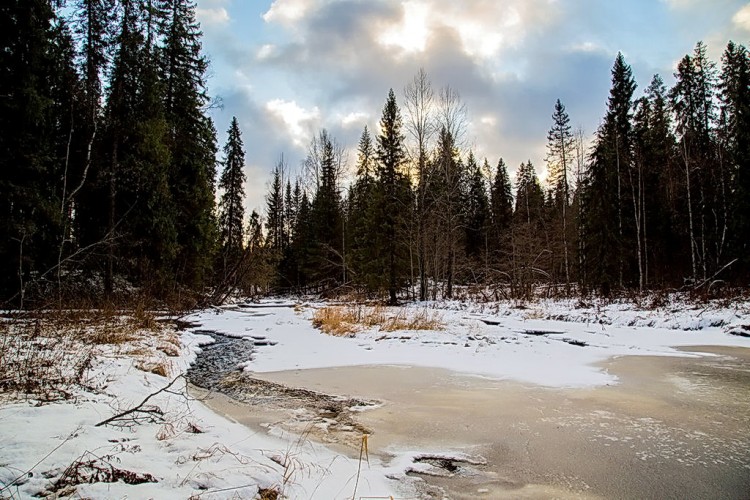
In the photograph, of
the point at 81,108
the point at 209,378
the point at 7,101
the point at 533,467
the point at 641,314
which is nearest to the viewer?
the point at 533,467

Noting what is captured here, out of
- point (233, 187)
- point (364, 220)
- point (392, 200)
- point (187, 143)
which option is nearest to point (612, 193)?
point (392, 200)

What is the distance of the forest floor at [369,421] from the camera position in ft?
8.57

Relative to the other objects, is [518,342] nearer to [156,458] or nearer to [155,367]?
[155,367]

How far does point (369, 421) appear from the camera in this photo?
4332 mm

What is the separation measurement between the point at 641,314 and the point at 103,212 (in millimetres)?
20988

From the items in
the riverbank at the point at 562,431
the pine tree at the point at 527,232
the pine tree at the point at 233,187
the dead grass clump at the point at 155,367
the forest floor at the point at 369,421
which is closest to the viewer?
the forest floor at the point at 369,421

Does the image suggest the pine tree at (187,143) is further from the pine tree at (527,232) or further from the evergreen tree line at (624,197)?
the pine tree at (527,232)

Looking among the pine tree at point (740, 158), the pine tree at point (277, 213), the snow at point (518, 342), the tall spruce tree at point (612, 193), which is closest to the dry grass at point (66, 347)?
the snow at point (518, 342)

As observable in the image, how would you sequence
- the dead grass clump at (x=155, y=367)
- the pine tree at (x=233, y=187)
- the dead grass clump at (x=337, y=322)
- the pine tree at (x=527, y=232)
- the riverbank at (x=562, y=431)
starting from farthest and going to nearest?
the pine tree at (x=233, y=187) < the pine tree at (x=527, y=232) < the dead grass clump at (x=337, y=322) < the dead grass clump at (x=155, y=367) < the riverbank at (x=562, y=431)

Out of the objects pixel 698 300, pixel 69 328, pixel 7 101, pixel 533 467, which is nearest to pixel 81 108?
pixel 7 101

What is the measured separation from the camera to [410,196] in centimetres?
2645

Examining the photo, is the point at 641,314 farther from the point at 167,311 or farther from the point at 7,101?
the point at 7,101

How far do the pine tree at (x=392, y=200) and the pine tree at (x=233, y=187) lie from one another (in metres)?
15.7

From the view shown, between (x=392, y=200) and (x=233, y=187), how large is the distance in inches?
729
